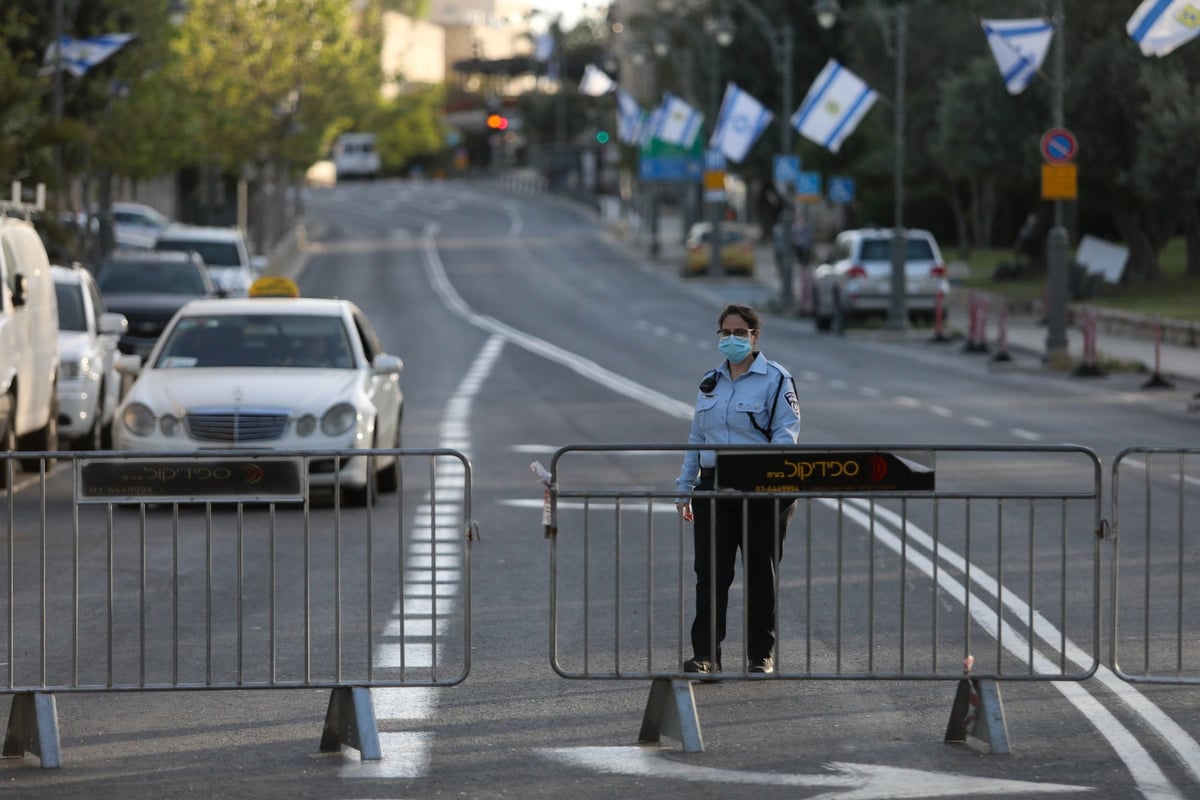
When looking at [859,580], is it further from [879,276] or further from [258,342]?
[879,276]

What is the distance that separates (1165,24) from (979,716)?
738 inches

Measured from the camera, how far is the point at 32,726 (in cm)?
775

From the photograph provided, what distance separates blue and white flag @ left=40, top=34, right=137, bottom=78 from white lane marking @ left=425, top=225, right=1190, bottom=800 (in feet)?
28.5

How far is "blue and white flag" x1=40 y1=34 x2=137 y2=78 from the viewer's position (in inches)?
1372

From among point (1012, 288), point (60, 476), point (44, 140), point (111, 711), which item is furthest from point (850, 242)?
point (111, 711)

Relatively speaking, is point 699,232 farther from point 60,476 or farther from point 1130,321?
point 60,476

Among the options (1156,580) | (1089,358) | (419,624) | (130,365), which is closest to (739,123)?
(1089,358)

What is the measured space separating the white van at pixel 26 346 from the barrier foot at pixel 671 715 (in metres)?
9.00

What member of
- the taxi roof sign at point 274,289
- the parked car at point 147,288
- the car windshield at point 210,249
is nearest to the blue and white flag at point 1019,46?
the parked car at point 147,288

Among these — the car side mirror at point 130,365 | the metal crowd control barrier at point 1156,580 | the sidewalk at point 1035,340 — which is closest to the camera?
the metal crowd control barrier at point 1156,580

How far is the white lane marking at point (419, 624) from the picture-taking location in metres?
7.73

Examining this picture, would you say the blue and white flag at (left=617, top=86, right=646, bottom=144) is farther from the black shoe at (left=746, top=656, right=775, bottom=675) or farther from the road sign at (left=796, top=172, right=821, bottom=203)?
the black shoe at (left=746, top=656, right=775, bottom=675)

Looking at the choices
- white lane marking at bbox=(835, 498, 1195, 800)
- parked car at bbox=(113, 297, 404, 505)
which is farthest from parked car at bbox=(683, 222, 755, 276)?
white lane marking at bbox=(835, 498, 1195, 800)

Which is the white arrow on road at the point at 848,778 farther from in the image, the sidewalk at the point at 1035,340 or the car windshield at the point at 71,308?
the sidewalk at the point at 1035,340
